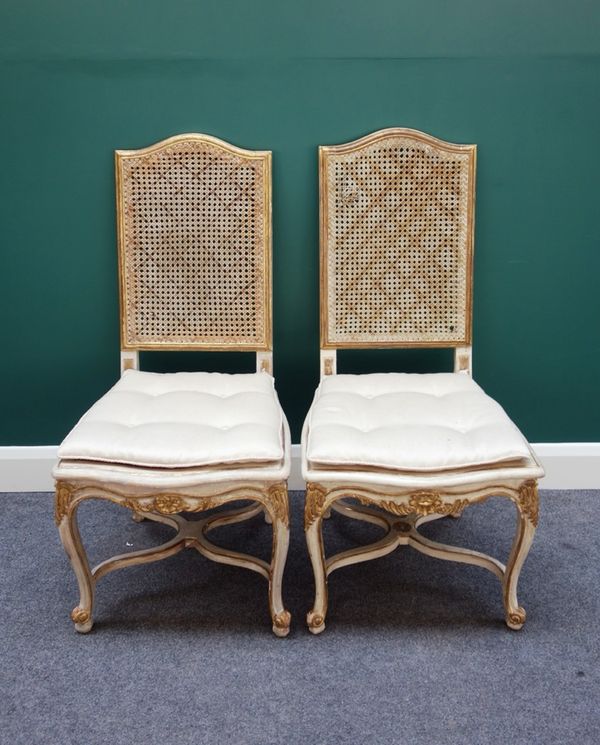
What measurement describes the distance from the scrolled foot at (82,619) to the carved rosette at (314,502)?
1.91 ft

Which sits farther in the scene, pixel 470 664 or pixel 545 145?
pixel 545 145

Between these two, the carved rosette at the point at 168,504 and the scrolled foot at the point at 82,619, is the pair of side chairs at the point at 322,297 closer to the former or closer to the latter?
the scrolled foot at the point at 82,619

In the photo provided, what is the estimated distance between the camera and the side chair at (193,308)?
1.89 m

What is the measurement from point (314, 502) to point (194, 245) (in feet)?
2.84

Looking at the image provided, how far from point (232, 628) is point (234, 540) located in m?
0.44

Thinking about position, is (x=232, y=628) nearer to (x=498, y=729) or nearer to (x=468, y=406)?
(x=498, y=729)

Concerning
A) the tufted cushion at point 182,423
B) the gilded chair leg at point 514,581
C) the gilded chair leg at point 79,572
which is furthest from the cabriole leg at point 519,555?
the gilded chair leg at point 79,572

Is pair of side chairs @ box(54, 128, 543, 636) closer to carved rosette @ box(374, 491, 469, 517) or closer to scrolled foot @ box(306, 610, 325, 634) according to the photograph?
scrolled foot @ box(306, 610, 325, 634)

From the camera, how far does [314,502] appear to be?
1771 mm

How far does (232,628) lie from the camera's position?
1890mm

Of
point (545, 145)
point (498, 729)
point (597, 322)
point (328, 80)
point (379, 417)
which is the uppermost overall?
point (328, 80)

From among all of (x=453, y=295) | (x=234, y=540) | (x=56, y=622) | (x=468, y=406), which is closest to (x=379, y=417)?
(x=468, y=406)

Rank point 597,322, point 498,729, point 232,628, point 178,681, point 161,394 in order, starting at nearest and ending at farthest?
point 498,729 < point 178,681 < point 232,628 < point 161,394 < point 597,322

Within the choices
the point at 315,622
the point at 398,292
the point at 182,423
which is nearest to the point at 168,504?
the point at 182,423
